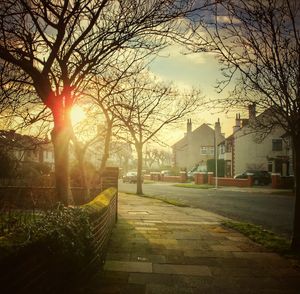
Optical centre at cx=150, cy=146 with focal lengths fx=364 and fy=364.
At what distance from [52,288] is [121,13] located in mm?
5943

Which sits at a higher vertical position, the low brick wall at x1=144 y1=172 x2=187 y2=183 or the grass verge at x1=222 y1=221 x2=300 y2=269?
the low brick wall at x1=144 y1=172 x2=187 y2=183

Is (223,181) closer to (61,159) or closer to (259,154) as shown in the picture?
(259,154)

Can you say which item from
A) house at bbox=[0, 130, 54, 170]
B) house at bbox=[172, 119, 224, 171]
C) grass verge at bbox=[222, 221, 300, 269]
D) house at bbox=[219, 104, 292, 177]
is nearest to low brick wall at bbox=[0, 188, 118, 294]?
house at bbox=[0, 130, 54, 170]

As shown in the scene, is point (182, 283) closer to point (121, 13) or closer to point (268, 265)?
point (268, 265)

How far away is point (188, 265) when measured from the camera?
7.12 metres

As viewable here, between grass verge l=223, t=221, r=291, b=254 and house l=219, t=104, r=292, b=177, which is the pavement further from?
house l=219, t=104, r=292, b=177

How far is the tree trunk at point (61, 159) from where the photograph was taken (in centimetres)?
910

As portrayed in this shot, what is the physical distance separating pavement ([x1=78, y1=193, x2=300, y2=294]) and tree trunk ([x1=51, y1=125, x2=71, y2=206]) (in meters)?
1.73

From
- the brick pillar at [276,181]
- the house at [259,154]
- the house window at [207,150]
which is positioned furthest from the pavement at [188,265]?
the house window at [207,150]

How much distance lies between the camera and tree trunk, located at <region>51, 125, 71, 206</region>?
9102 mm

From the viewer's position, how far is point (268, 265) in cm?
725

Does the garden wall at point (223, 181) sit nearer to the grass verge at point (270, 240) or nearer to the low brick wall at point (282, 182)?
the low brick wall at point (282, 182)

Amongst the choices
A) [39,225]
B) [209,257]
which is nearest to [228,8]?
[209,257]

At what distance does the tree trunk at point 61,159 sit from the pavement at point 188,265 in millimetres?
1728
